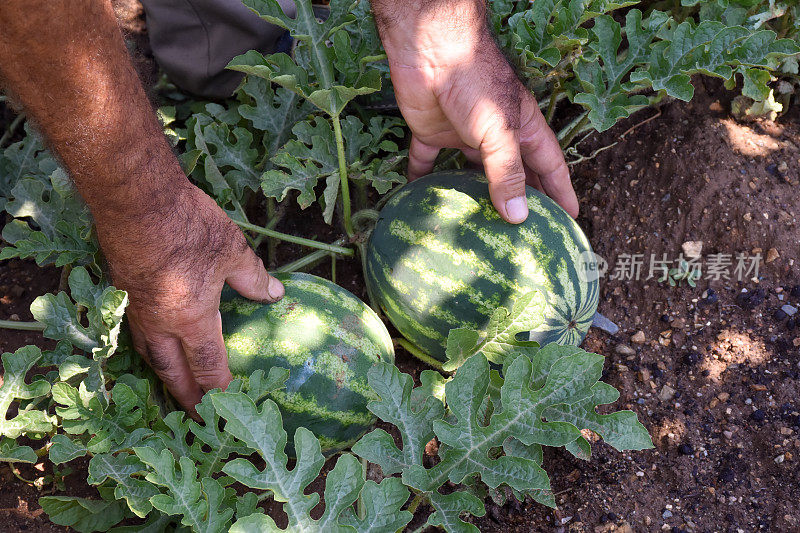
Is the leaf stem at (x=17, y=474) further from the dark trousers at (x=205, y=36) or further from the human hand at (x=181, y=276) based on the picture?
the dark trousers at (x=205, y=36)

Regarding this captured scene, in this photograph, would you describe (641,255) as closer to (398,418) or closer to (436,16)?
(436,16)

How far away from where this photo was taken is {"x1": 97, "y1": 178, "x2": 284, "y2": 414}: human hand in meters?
2.06

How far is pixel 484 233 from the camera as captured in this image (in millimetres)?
2393

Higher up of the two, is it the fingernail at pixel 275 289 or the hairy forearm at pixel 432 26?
the hairy forearm at pixel 432 26

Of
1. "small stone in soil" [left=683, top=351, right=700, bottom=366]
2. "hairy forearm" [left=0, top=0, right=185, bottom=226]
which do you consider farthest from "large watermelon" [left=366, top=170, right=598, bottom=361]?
"hairy forearm" [left=0, top=0, right=185, bottom=226]

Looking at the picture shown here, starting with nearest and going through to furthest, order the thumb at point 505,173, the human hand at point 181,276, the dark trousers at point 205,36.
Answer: the human hand at point 181,276
the thumb at point 505,173
the dark trousers at point 205,36

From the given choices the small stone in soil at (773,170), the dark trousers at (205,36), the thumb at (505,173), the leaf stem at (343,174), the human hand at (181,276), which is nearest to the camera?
the human hand at (181,276)

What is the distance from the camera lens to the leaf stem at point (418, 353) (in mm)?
2660

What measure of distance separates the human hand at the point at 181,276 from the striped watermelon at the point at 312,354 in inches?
4.1

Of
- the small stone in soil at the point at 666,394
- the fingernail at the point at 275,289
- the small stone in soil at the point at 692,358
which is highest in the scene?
the fingernail at the point at 275,289

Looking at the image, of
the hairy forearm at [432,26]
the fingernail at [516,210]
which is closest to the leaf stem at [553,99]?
the hairy forearm at [432,26]

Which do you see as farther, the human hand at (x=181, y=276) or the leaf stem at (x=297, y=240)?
the leaf stem at (x=297, y=240)

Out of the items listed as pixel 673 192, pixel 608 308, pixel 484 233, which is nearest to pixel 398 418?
pixel 484 233

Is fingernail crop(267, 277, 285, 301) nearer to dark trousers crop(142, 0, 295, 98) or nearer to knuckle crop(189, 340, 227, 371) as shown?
knuckle crop(189, 340, 227, 371)
